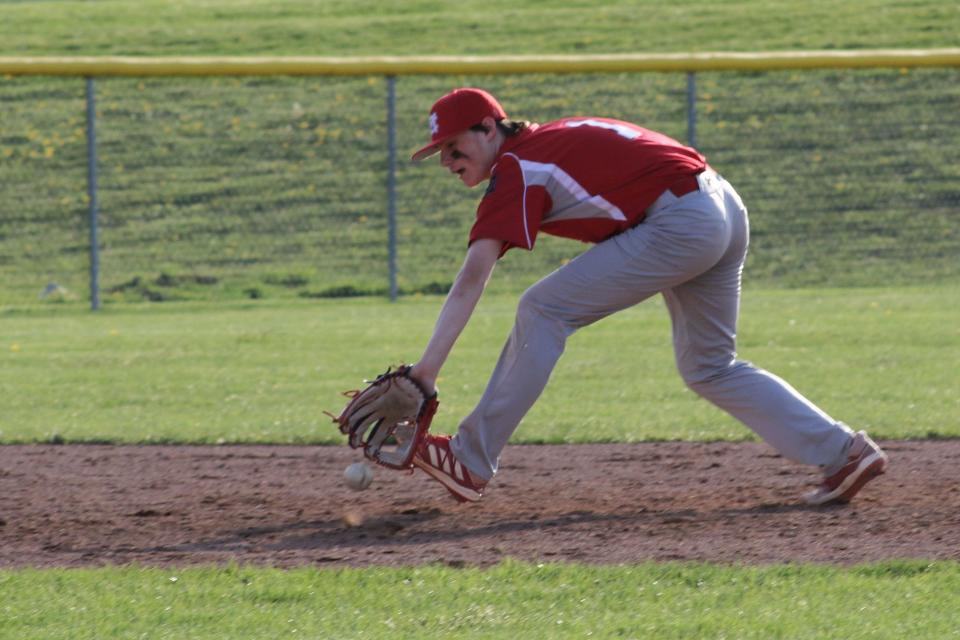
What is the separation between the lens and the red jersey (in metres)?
5.05

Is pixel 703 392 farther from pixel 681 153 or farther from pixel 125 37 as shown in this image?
pixel 125 37

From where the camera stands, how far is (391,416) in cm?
552

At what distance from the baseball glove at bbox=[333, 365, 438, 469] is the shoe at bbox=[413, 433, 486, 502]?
0.04 m

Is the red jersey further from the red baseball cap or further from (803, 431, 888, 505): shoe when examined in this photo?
(803, 431, 888, 505): shoe

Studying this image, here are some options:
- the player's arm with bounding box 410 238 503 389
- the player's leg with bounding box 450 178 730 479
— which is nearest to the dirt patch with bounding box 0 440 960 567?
the player's leg with bounding box 450 178 730 479

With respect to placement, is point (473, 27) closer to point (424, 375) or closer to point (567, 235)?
point (567, 235)

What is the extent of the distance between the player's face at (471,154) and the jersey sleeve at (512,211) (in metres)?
0.21

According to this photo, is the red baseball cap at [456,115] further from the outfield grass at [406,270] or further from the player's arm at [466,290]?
the outfield grass at [406,270]

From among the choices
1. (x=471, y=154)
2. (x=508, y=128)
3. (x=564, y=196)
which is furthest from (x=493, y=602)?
(x=508, y=128)

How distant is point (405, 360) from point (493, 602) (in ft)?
17.8

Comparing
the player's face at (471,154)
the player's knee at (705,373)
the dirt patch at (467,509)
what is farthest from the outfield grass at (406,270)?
the player's face at (471,154)

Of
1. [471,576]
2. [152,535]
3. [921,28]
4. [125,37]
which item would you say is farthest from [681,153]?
[125,37]

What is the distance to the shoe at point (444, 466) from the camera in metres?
5.37

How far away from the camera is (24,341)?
1072 centimetres
